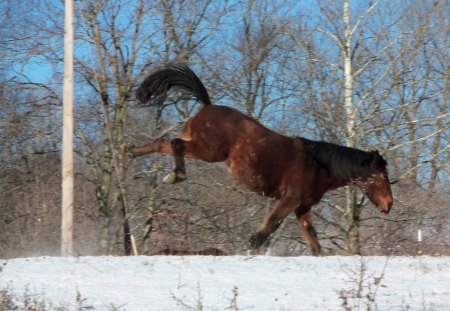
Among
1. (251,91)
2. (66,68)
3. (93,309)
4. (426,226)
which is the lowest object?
(93,309)

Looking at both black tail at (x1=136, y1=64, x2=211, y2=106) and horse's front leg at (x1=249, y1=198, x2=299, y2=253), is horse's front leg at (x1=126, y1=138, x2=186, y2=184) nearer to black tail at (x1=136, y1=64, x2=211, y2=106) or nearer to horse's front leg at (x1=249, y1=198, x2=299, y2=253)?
black tail at (x1=136, y1=64, x2=211, y2=106)

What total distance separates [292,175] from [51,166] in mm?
13608

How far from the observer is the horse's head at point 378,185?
1198cm

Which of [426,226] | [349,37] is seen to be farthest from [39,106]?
[426,226]

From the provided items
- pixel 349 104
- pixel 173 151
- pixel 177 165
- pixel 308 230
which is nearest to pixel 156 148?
pixel 173 151

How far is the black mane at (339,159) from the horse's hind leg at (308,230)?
83cm

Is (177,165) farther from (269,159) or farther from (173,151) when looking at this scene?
(269,159)

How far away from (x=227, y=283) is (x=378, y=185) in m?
5.76

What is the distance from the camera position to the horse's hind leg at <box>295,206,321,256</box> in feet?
38.9

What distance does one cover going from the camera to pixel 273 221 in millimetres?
11438

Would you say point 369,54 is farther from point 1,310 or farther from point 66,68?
point 1,310

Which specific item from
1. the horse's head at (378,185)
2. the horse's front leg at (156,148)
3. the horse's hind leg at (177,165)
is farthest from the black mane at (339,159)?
the horse's front leg at (156,148)

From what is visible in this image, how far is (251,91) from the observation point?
77.2ft

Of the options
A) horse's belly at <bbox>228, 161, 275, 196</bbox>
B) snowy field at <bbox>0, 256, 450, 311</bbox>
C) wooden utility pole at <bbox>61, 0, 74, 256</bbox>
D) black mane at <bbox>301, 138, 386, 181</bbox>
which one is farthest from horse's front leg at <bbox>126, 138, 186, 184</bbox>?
wooden utility pole at <bbox>61, 0, 74, 256</bbox>
